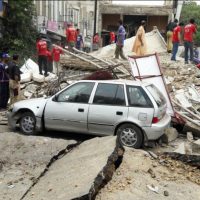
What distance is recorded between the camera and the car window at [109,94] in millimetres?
10148

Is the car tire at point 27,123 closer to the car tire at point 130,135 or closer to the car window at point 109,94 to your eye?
the car window at point 109,94

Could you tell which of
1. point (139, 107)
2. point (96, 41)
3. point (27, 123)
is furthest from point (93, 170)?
point (96, 41)

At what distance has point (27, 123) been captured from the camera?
436 inches

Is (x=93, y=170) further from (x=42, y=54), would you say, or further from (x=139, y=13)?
(x=139, y=13)

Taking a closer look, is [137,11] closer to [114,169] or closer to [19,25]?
[19,25]

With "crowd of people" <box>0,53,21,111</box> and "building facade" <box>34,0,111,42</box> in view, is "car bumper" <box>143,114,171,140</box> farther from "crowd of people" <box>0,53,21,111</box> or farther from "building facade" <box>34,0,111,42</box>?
"building facade" <box>34,0,111,42</box>

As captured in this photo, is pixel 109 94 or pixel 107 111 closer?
pixel 107 111

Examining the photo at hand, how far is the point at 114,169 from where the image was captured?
7070mm

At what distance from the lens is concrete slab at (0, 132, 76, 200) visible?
22.8 ft

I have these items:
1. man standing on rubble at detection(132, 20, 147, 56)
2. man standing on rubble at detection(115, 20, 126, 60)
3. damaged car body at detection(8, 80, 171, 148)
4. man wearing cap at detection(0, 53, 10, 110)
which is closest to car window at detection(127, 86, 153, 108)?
damaged car body at detection(8, 80, 171, 148)

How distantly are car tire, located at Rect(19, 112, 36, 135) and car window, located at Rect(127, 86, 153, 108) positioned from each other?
2455mm

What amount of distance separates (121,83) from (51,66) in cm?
910

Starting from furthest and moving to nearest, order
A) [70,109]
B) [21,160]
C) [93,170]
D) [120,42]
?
[120,42] < [70,109] < [21,160] < [93,170]

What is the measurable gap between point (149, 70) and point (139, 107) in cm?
266
